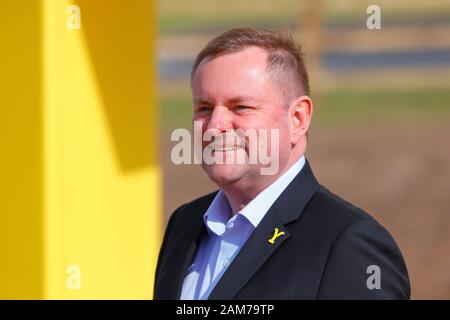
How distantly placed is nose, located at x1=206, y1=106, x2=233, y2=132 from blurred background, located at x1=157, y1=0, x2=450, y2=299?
0.48 m

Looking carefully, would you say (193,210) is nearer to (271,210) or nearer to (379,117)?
(271,210)

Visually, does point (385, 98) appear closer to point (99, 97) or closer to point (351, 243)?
point (99, 97)

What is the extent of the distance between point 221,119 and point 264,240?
0.30 metres

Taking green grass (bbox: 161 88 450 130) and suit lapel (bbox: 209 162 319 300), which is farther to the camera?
green grass (bbox: 161 88 450 130)

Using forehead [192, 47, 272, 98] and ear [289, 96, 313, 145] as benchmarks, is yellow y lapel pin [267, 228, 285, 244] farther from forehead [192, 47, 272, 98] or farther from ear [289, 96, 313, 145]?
forehead [192, 47, 272, 98]

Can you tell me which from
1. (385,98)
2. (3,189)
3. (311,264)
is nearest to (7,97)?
(3,189)

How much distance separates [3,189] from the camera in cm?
437

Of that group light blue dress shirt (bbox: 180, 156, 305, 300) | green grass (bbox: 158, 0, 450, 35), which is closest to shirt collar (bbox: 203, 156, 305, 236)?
light blue dress shirt (bbox: 180, 156, 305, 300)

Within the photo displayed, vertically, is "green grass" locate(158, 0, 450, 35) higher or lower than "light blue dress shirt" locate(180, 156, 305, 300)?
higher

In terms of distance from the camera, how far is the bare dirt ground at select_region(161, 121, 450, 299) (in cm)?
807

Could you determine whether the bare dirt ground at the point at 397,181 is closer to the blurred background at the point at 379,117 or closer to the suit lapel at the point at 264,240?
the blurred background at the point at 379,117

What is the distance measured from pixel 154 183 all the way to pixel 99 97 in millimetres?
655

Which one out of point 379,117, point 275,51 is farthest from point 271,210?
point 379,117

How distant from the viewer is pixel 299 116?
89.8 inches
